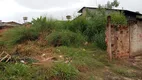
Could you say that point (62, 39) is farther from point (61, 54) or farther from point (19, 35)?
point (19, 35)

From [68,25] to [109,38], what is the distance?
366cm

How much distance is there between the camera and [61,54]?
25.0 ft

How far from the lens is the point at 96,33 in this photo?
36.5 ft

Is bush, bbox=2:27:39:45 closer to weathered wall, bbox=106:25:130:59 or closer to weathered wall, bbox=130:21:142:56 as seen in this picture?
weathered wall, bbox=106:25:130:59

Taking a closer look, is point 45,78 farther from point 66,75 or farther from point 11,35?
point 11,35

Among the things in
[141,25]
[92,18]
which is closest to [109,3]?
[92,18]

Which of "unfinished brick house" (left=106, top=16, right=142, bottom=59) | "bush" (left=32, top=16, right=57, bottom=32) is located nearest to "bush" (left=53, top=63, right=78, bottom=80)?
"unfinished brick house" (left=106, top=16, right=142, bottom=59)

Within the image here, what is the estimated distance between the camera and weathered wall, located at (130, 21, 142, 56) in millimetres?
9156

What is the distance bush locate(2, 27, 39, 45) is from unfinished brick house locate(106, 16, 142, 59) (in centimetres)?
402

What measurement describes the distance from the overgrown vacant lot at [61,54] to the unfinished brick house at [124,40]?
386 millimetres

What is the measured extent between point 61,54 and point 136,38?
3.80m

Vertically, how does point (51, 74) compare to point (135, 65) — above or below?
above

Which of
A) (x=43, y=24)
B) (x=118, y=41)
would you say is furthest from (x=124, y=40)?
(x=43, y=24)

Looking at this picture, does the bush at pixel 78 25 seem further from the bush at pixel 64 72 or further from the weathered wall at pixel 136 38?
the bush at pixel 64 72
